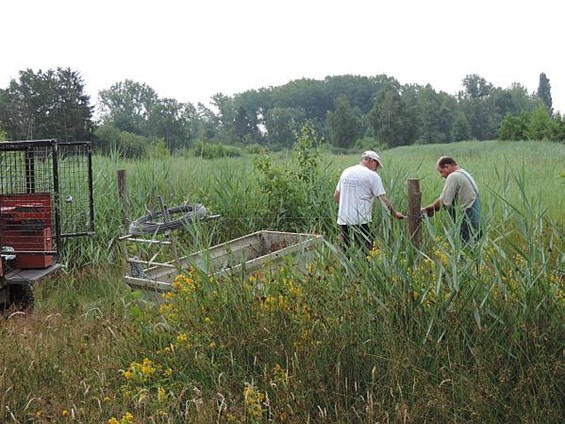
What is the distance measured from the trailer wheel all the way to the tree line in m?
5.51

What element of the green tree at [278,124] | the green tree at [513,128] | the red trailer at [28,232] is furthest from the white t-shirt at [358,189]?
the green tree at [513,128]

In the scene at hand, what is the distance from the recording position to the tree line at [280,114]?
2584 centimetres

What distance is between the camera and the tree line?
2584 centimetres

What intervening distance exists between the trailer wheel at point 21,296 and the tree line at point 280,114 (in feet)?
18.1

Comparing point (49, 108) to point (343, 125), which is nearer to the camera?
point (49, 108)

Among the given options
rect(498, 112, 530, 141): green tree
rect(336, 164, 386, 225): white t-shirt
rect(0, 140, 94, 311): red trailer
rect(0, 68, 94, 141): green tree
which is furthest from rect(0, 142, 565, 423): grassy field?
rect(498, 112, 530, 141): green tree

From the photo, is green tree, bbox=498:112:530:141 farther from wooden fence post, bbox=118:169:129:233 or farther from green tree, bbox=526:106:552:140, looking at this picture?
wooden fence post, bbox=118:169:129:233

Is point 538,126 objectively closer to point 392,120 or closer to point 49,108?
point 392,120

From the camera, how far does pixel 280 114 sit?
6297 centimetres

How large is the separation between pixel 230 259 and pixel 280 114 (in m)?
58.1

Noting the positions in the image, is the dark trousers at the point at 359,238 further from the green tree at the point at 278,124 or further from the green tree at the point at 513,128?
the green tree at the point at 513,128

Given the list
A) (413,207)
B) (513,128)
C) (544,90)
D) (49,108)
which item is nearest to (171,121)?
(49,108)

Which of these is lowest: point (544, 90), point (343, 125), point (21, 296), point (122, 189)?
point (21, 296)

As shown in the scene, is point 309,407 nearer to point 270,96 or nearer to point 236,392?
point 236,392
